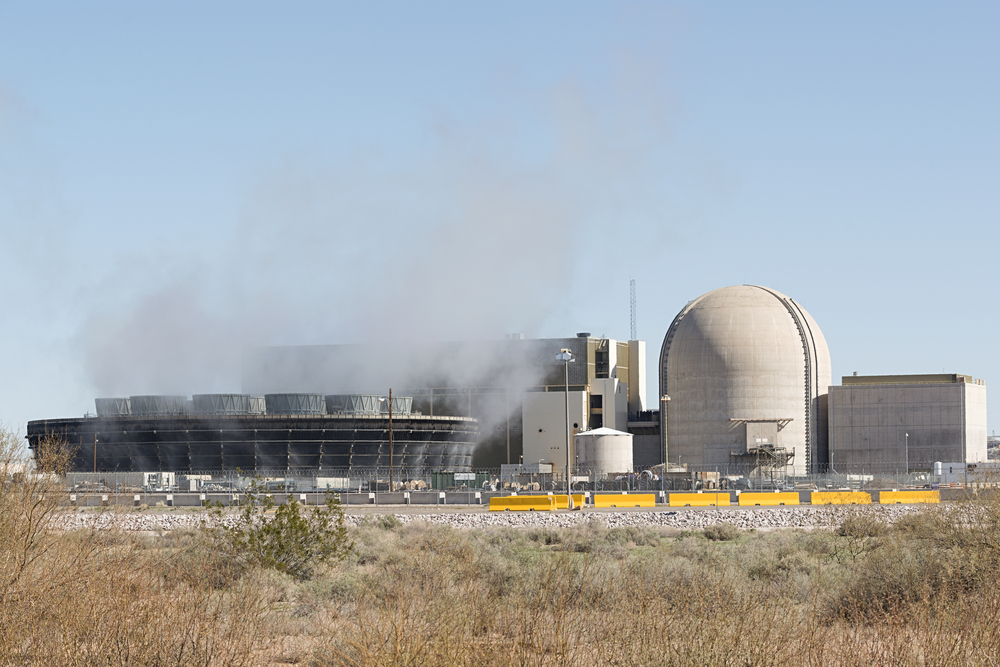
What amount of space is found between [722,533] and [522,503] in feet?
55.3

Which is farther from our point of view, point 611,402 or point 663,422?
point 611,402

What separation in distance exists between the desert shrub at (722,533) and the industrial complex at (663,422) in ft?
152

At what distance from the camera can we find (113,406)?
9375cm

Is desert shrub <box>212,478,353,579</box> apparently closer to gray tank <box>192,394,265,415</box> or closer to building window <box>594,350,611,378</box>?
gray tank <box>192,394,265,415</box>

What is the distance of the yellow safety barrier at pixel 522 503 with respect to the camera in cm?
4841

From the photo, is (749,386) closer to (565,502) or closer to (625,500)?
(625,500)

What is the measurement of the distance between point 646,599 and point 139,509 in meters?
41.4

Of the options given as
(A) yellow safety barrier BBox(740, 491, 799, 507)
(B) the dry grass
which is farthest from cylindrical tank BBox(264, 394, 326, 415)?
(B) the dry grass

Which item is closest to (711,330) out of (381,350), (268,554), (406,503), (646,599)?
(381,350)

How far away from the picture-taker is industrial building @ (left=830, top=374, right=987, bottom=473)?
3307 inches

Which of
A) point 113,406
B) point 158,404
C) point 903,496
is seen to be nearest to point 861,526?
point 903,496

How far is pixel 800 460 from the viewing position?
8669 cm

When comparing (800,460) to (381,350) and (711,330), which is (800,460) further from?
(381,350)

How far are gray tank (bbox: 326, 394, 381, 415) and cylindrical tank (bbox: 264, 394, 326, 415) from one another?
2.03 m
